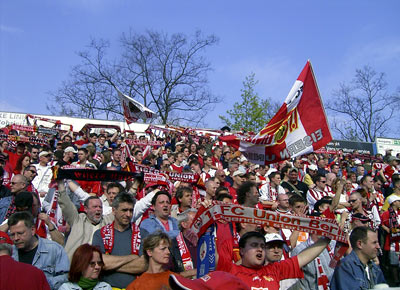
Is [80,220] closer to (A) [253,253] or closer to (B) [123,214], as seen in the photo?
(B) [123,214]

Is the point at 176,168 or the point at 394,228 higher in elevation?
the point at 176,168

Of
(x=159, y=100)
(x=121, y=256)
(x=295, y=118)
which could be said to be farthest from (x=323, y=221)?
(x=159, y=100)

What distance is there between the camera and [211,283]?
1.90 metres

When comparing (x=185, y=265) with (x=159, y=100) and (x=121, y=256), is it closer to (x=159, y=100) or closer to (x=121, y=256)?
(x=121, y=256)

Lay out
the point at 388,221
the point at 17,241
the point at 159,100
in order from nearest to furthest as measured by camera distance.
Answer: the point at 17,241 < the point at 388,221 < the point at 159,100

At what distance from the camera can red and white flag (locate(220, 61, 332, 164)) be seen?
813 centimetres

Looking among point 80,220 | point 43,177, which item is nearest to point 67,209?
point 80,220

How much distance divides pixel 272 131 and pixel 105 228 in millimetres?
4735

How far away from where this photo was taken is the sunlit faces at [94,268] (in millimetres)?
4223

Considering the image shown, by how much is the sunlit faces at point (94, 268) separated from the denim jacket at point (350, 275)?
8.40 feet

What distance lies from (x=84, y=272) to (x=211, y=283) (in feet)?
8.79

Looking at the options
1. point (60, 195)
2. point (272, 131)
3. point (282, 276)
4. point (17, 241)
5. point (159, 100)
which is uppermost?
point (159, 100)

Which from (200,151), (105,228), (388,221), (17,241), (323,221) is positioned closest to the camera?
(323,221)

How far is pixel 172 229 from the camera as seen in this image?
583 cm
